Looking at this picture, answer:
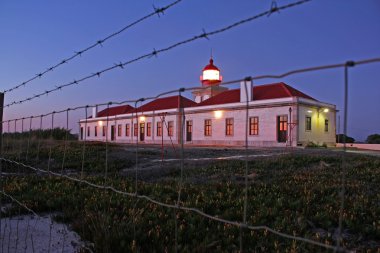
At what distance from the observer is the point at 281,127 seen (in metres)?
30.9

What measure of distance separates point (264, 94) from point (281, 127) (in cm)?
393

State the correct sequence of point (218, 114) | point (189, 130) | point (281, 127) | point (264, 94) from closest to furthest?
1. point (281, 127)
2. point (264, 94)
3. point (218, 114)
4. point (189, 130)

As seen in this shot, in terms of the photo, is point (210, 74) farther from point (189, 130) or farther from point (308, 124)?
point (308, 124)

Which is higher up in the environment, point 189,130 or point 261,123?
point 261,123

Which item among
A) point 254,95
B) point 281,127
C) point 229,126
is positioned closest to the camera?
point 281,127

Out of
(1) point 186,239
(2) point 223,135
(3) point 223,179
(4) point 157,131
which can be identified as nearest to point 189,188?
(3) point 223,179

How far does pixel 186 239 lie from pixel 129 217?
3.24ft

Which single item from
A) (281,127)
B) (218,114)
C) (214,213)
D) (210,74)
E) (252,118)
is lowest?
(214,213)

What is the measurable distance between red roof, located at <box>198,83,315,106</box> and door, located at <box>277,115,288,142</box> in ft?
6.34

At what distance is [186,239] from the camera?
4.52 metres

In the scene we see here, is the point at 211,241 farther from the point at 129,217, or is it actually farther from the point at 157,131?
the point at 157,131

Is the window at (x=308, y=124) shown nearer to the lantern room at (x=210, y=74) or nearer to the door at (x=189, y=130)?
the door at (x=189, y=130)

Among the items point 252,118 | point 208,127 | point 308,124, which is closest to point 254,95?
point 252,118

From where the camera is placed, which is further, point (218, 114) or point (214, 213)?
A: point (218, 114)
